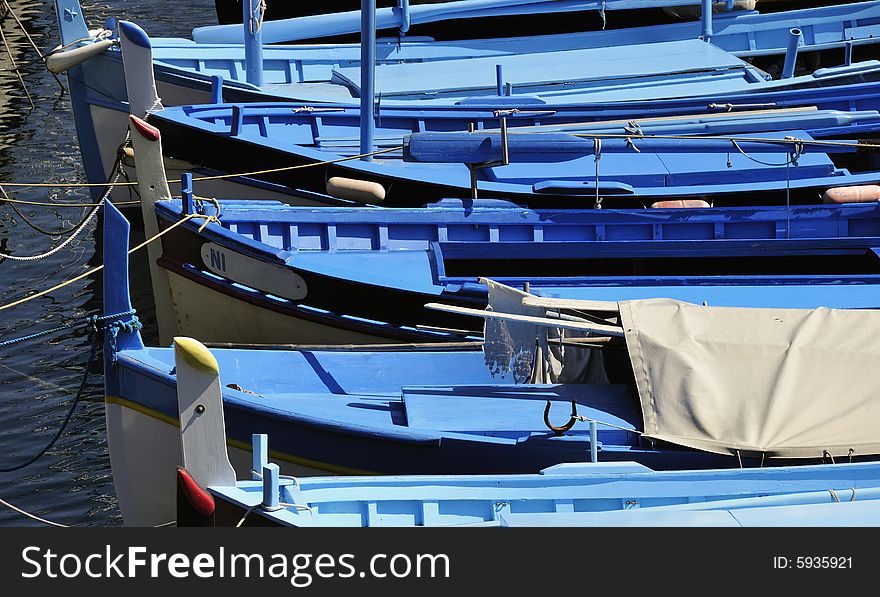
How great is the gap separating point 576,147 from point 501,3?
8300 mm

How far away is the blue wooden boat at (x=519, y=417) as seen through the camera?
26.0 feet

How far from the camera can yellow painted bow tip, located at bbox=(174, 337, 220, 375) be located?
6374 millimetres

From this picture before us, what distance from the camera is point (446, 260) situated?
434 inches

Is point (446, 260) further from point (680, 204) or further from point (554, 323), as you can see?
point (554, 323)

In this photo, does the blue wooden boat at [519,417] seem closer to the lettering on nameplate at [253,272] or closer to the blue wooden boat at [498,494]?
the blue wooden boat at [498,494]

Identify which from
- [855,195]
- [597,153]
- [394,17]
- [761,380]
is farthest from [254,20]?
[761,380]

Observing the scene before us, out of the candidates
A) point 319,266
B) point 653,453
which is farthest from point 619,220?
point 653,453

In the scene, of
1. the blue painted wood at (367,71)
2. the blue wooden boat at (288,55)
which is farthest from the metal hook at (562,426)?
the blue wooden boat at (288,55)

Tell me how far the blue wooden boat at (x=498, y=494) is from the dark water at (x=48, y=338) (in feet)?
13.2

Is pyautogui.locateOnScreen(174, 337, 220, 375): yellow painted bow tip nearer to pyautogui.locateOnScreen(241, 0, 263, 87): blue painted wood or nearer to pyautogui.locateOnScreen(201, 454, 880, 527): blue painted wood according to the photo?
pyautogui.locateOnScreen(201, 454, 880, 527): blue painted wood

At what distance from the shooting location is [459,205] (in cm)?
1166

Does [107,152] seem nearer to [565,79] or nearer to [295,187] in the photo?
[295,187]

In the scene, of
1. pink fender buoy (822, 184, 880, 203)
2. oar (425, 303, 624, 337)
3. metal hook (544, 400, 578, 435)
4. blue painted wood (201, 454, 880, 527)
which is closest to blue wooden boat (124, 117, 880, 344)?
pink fender buoy (822, 184, 880, 203)

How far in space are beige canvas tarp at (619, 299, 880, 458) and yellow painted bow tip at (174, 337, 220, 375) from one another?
3.03m
